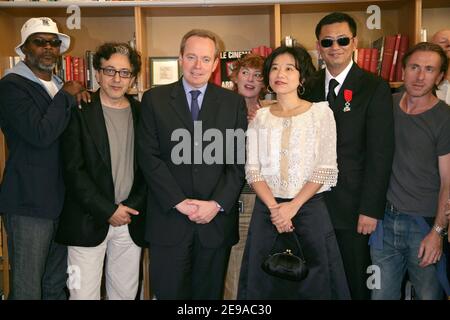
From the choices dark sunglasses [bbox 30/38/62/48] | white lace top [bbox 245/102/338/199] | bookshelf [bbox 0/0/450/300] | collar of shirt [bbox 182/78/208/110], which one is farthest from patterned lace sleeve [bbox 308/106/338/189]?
dark sunglasses [bbox 30/38/62/48]

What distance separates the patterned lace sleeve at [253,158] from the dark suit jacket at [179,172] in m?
0.07

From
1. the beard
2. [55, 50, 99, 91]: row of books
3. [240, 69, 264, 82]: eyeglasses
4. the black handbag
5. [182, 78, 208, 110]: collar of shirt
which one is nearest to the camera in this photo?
the black handbag

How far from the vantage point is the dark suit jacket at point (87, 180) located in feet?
7.47

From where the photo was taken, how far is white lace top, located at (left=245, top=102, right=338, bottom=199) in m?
2.19

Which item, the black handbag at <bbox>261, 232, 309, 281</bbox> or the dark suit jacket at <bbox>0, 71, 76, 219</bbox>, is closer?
the black handbag at <bbox>261, 232, 309, 281</bbox>

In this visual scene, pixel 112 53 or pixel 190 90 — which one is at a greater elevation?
pixel 112 53

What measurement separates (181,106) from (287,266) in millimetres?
926

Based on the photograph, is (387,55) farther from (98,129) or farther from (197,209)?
(98,129)

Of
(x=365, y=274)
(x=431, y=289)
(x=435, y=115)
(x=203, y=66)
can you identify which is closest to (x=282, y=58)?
(x=203, y=66)

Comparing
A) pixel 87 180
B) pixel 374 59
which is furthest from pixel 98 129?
pixel 374 59

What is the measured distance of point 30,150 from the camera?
2.43 meters

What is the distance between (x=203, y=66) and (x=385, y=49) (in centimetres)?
178

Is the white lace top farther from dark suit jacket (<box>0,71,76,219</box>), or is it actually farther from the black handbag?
dark suit jacket (<box>0,71,76,219</box>)

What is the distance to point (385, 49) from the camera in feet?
11.3
